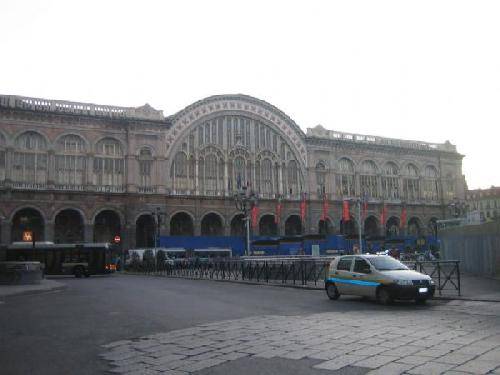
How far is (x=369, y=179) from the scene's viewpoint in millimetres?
64750

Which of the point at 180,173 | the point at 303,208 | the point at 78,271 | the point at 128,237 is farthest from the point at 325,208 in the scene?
the point at 78,271

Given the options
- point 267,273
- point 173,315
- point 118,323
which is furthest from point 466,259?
point 118,323

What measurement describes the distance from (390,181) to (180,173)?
93.0 feet

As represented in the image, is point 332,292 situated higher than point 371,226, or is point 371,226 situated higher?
point 371,226

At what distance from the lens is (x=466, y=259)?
26453 mm

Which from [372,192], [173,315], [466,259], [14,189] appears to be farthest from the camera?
[372,192]

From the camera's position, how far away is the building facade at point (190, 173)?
1844 inches

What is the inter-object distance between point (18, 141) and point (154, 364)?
44.2 metres

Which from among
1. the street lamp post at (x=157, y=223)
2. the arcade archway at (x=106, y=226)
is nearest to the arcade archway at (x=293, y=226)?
the street lamp post at (x=157, y=223)

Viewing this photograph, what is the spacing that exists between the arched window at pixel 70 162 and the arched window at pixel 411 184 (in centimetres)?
4039

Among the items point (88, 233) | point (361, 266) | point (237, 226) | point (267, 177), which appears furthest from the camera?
point (267, 177)

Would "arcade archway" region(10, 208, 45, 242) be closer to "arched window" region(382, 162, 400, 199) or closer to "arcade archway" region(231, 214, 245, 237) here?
"arcade archway" region(231, 214, 245, 237)

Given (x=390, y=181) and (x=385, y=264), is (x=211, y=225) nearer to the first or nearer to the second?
(x=390, y=181)

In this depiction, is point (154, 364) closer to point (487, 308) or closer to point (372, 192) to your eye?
point (487, 308)
